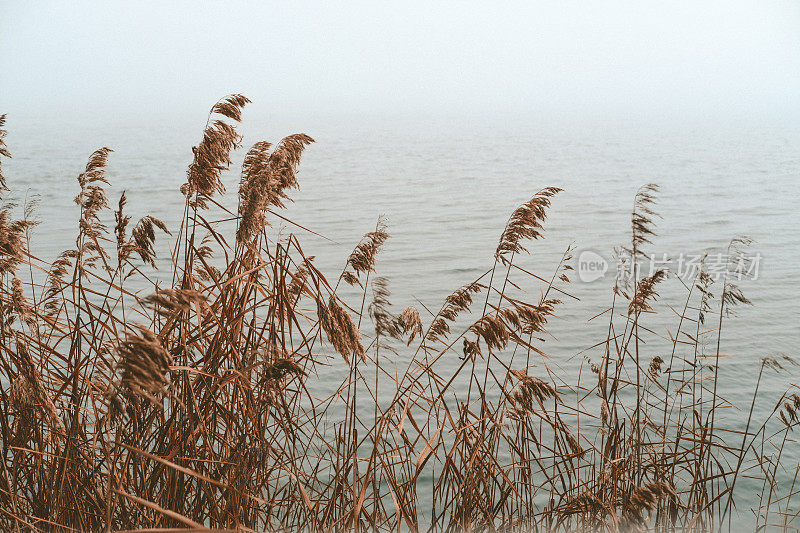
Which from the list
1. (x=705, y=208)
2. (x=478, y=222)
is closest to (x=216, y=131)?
(x=478, y=222)

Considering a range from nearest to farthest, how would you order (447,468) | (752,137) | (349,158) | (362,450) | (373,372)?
1. (447,468)
2. (362,450)
3. (373,372)
4. (349,158)
5. (752,137)

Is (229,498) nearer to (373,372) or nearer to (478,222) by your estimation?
(373,372)

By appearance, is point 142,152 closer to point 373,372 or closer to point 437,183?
point 437,183

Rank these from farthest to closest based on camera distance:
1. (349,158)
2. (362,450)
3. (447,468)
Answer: (349,158)
(362,450)
(447,468)

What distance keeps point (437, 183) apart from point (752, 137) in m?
20.3

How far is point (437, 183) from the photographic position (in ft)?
54.0

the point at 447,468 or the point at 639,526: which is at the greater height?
the point at 447,468

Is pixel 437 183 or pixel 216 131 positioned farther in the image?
pixel 437 183

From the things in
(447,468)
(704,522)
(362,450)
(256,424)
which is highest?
(256,424)

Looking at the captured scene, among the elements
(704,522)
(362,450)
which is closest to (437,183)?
(362,450)

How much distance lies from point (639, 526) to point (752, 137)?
32027mm

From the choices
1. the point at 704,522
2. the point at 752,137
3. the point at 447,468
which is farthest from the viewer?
the point at 752,137

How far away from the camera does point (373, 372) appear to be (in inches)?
223

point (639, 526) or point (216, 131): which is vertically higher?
point (216, 131)
